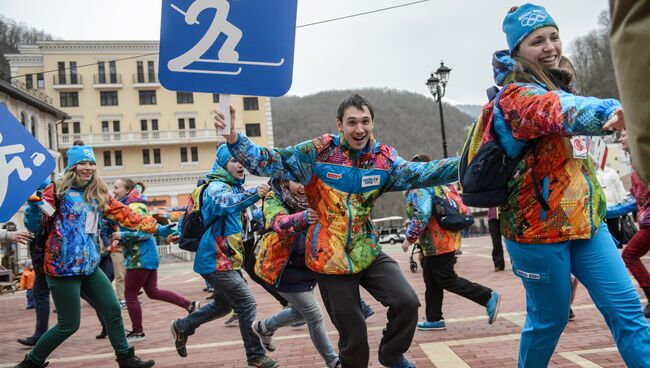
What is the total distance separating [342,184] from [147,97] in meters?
56.1

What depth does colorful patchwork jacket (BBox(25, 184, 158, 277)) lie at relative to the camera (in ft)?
17.4

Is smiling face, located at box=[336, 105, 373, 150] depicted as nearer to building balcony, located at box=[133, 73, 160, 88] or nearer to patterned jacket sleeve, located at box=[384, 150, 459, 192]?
patterned jacket sleeve, located at box=[384, 150, 459, 192]

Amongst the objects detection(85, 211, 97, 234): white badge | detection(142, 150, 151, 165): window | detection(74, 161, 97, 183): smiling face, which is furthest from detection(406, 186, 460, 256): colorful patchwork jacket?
detection(142, 150, 151, 165): window

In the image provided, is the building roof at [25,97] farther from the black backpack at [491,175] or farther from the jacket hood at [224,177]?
the black backpack at [491,175]

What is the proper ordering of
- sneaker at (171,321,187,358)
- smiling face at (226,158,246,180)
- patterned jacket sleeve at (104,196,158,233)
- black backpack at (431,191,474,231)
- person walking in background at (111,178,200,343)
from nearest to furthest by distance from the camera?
1. smiling face at (226,158,246,180)
2. sneaker at (171,321,187,358)
3. patterned jacket sleeve at (104,196,158,233)
4. black backpack at (431,191,474,231)
5. person walking in background at (111,178,200,343)

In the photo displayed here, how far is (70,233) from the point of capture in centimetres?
544

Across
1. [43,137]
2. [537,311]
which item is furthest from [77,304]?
[43,137]

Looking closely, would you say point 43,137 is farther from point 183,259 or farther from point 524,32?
point 524,32

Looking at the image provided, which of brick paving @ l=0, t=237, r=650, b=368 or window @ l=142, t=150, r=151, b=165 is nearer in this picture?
brick paving @ l=0, t=237, r=650, b=368

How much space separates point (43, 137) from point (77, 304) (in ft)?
138

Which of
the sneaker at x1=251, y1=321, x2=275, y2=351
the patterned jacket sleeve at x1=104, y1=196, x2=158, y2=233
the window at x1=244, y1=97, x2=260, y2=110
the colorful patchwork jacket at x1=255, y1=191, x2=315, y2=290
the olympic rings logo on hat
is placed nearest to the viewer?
the olympic rings logo on hat

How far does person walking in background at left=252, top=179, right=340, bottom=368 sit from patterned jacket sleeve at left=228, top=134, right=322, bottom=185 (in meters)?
0.67

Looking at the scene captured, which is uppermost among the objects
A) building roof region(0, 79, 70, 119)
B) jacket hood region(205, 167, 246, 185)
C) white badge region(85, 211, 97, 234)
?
building roof region(0, 79, 70, 119)

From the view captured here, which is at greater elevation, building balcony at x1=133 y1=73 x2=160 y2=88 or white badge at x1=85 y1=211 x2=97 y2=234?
building balcony at x1=133 y1=73 x2=160 y2=88
